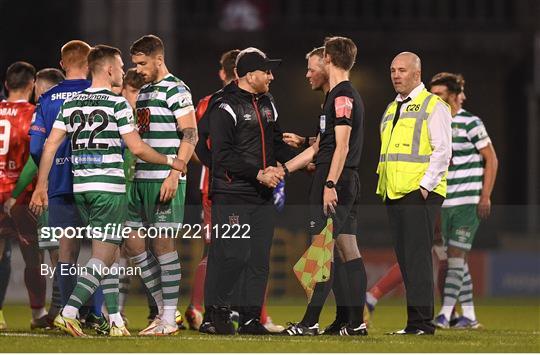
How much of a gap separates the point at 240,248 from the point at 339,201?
2.44 feet

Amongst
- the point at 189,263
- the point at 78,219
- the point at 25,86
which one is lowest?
the point at 189,263

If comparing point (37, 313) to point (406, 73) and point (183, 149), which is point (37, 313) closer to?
point (183, 149)

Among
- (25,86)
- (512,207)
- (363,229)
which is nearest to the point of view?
(25,86)

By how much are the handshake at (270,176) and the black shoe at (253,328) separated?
38.0 inches

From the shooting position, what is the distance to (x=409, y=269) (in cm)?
962

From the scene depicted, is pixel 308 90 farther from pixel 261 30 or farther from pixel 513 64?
pixel 513 64

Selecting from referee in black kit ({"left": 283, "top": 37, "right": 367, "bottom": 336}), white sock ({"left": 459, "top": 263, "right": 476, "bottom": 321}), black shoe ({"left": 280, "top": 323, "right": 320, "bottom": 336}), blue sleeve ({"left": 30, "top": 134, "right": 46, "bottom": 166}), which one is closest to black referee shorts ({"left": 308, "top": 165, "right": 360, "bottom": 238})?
referee in black kit ({"left": 283, "top": 37, "right": 367, "bottom": 336})

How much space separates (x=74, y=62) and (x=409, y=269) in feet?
9.03

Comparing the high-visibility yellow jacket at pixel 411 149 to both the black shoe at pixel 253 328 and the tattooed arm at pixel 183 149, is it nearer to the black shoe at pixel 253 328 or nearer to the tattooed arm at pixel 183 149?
the black shoe at pixel 253 328

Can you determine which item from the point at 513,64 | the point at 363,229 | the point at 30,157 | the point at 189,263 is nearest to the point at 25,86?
the point at 30,157

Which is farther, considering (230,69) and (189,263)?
(189,263)

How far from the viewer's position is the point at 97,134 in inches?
364

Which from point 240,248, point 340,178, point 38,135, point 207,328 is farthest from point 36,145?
point 340,178

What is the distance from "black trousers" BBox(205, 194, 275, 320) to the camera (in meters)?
9.62
